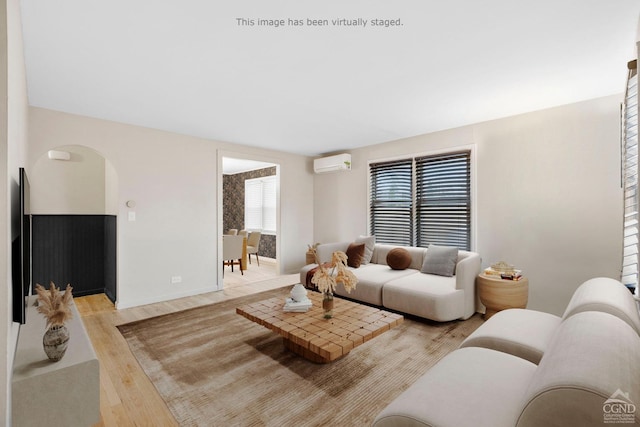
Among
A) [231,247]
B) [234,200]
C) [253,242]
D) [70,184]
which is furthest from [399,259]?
[234,200]

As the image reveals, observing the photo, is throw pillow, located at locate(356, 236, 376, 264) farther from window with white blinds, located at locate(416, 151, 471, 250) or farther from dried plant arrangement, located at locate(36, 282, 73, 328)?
dried plant arrangement, located at locate(36, 282, 73, 328)

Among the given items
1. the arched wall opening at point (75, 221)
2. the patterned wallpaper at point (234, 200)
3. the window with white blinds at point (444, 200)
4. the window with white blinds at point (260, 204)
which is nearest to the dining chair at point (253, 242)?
the window with white blinds at point (260, 204)

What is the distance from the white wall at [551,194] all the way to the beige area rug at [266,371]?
Answer: 1159mm

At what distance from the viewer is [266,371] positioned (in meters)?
2.36

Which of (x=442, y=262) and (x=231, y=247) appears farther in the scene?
(x=231, y=247)

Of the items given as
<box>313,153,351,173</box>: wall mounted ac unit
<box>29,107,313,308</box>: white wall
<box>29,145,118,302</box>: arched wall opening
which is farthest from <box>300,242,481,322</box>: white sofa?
<box>29,145,118,302</box>: arched wall opening

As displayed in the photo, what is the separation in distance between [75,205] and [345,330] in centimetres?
472

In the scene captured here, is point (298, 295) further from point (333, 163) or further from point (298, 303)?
point (333, 163)

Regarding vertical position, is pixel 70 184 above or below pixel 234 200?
above

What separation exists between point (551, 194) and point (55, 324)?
479 centimetres

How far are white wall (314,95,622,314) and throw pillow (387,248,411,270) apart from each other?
3.16 feet

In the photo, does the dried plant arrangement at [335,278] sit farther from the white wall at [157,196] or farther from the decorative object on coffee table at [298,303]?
the white wall at [157,196]

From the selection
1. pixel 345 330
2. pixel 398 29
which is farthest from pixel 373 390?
pixel 398 29

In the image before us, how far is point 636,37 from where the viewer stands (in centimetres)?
204
